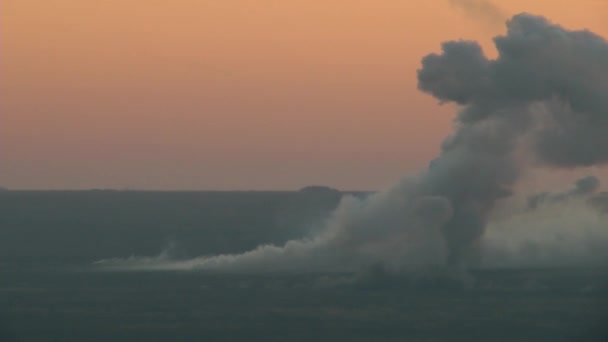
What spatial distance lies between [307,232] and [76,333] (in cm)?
5733

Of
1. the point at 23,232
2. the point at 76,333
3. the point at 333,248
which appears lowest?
the point at 76,333

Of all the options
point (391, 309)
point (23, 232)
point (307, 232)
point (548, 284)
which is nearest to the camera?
point (391, 309)

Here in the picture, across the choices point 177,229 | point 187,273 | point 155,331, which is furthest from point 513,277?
point 177,229

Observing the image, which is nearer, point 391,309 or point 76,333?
point 76,333

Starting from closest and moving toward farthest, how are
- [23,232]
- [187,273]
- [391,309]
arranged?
[391,309] < [187,273] < [23,232]

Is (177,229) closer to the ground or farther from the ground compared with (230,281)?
farther from the ground

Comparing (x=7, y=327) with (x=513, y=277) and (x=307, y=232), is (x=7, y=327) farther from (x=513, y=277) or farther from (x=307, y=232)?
(x=307, y=232)

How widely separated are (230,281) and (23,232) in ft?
246

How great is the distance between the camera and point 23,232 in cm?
19200

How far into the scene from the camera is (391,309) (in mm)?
105500

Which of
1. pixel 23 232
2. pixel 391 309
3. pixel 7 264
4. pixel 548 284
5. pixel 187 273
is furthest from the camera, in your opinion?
pixel 23 232

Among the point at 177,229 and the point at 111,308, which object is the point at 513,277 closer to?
the point at 111,308

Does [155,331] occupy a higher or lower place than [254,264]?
lower

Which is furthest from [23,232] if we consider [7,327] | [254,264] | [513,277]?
[7,327]
